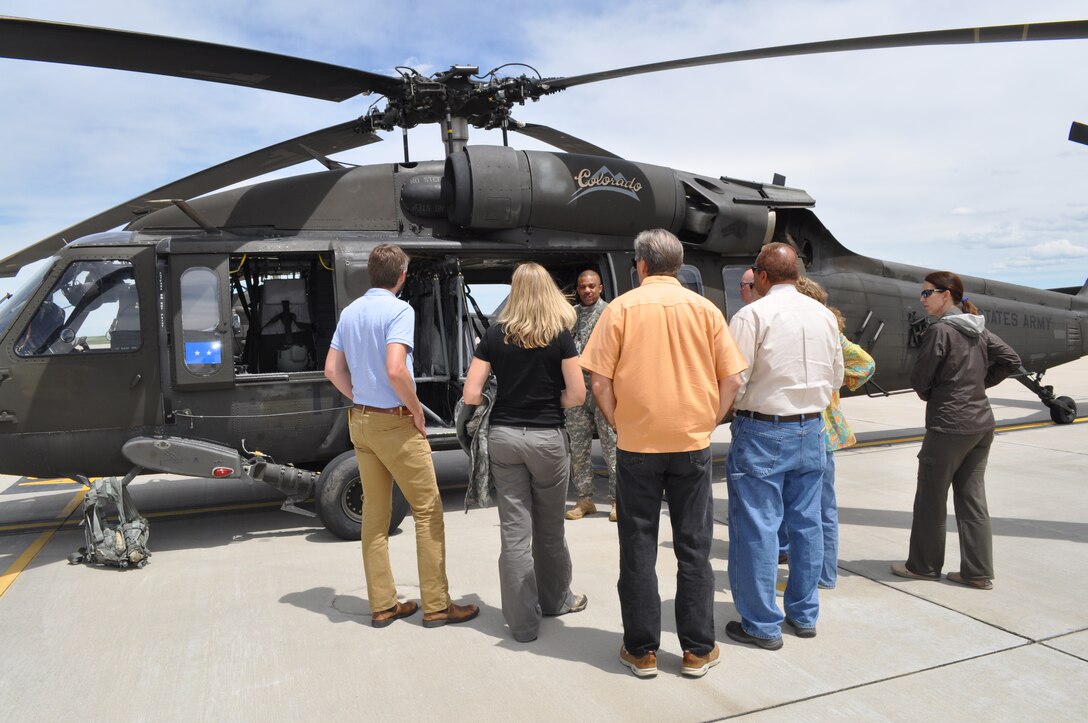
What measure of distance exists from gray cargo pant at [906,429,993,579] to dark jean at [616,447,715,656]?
1.77 meters

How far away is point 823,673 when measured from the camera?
10.8 feet

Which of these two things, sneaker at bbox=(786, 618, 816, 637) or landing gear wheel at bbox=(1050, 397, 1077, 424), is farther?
landing gear wheel at bbox=(1050, 397, 1077, 424)

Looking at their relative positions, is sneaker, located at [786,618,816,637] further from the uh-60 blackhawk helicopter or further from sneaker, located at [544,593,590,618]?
the uh-60 blackhawk helicopter

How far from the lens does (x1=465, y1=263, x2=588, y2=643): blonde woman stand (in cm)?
352

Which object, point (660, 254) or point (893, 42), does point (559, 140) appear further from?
point (660, 254)

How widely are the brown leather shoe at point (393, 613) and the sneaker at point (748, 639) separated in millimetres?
1638

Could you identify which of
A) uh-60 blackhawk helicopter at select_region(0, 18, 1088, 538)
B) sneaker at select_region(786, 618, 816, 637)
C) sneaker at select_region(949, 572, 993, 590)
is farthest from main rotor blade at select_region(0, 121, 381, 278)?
sneaker at select_region(949, 572, 993, 590)

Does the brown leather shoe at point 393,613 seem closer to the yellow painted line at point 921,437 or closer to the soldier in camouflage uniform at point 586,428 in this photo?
the soldier in camouflage uniform at point 586,428

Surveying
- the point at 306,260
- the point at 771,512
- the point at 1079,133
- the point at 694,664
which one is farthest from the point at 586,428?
the point at 1079,133

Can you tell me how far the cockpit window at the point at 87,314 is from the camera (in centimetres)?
532

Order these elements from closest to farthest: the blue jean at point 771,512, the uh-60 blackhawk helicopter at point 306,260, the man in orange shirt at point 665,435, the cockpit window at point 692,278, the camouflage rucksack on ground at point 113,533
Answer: the man in orange shirt at point 665,435
the blue jean at point 771,512
the camouflage rucksack on ground at point 113,533
the uh-60 blackhawk helicopter at point 306,260
the cockpit window at point 692,278

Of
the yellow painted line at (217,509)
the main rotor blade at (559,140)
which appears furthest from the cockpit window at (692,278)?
the yellow painted line at (217,509)

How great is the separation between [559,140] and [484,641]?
216 inches

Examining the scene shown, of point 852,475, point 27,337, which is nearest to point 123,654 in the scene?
point 27,337
